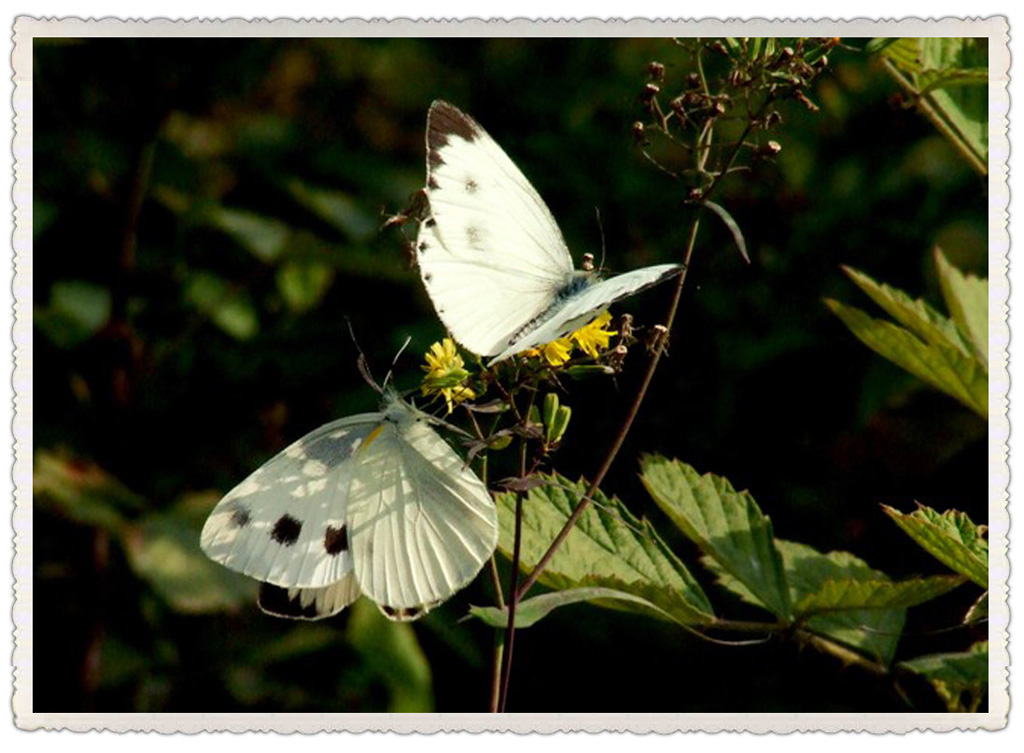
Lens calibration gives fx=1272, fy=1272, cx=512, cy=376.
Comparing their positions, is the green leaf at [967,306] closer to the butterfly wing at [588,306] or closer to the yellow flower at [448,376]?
the butterfly wing at [588,306]

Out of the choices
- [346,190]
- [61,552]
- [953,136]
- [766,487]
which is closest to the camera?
[953,136]

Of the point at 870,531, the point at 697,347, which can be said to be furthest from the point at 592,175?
the point at 870,531

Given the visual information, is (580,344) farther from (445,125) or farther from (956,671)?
(956,671)

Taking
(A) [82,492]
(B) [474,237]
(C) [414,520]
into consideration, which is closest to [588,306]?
(B) [474,237]

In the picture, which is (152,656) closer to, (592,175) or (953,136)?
(592,175)

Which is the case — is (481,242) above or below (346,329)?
above

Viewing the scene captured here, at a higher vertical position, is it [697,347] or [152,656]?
[697,347]

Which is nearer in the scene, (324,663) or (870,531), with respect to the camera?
(870,531)

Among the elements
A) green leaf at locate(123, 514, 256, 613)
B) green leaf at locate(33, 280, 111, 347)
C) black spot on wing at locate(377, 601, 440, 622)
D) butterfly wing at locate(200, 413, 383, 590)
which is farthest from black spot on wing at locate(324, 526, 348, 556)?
green leaf at locate(33, 280, 111, 347)
